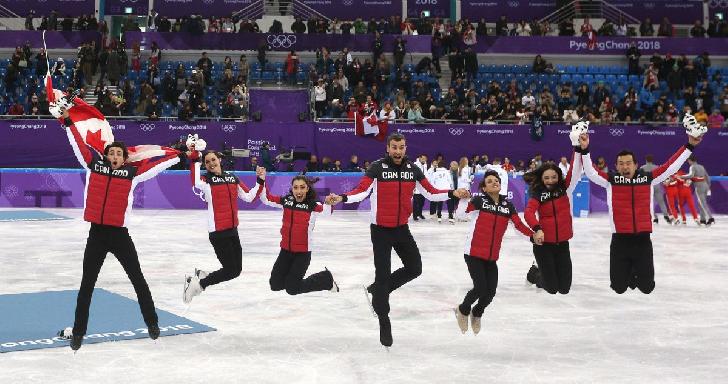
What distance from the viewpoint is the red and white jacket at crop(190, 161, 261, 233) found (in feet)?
29.9

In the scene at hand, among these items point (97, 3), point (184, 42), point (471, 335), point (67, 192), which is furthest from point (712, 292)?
point (97, 3)

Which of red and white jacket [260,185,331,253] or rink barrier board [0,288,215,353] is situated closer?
rink barrier board [0,288,215,353]

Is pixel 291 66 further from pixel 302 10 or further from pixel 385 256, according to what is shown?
pixel 385 256

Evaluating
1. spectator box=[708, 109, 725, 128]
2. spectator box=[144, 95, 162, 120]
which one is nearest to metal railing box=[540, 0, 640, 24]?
spectator box=[708, 109, 725, 128]

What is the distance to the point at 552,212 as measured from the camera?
8.55m

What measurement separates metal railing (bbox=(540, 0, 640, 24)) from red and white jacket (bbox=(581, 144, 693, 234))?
3201cm

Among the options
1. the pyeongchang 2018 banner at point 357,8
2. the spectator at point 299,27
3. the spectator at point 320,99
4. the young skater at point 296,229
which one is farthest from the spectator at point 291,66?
the young skater at point 296,229

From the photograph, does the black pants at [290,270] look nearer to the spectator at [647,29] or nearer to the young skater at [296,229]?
the young skater at [296,229]

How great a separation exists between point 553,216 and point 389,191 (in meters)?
1.76

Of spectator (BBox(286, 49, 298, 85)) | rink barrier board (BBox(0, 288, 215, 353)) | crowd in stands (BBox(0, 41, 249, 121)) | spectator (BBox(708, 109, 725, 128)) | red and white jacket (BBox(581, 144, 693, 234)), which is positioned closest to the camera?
rink barrier board (BBox(0, 288, 215, 353))

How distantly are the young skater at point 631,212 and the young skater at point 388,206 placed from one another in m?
1.89

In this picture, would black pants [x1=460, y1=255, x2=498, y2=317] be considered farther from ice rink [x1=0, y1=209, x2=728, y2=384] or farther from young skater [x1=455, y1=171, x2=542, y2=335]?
ice rink [x1=0, y1=209, x2=728, y2=384]

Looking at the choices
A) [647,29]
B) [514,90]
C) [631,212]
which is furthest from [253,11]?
[631,212]

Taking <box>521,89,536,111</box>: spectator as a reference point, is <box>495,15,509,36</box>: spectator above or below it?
above
